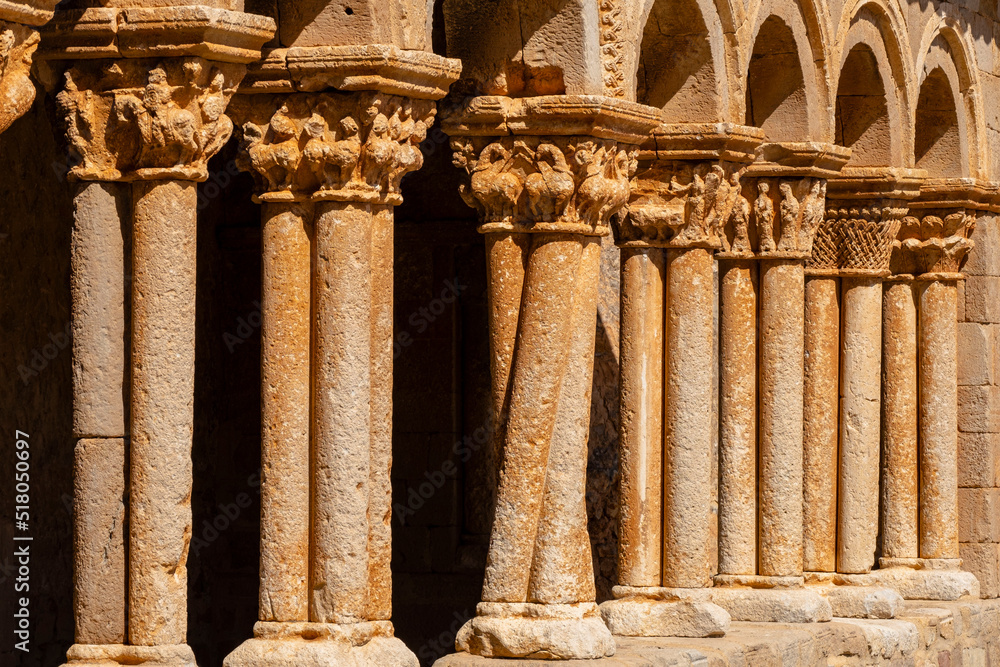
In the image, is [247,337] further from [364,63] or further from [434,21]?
[364,63]

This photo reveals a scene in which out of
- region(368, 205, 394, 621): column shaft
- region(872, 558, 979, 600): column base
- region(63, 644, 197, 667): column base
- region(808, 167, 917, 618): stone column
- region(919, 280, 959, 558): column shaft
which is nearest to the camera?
region(63, 644, 197, 667): column base

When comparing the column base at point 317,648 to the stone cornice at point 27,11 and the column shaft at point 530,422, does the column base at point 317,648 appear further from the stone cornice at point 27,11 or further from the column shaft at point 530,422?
the stone cornice at point 27,11

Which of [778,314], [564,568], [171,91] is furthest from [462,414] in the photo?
[171,91]

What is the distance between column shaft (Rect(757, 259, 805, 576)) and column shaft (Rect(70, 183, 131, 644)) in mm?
4749

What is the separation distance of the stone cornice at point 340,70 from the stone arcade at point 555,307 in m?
0.01

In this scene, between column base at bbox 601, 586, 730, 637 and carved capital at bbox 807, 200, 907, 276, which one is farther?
carved capital at bbox 807, 200, 907, 276

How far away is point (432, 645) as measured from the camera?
11.3m

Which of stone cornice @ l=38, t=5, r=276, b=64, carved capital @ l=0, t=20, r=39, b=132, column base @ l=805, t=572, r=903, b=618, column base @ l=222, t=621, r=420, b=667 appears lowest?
column base @ l=805, t=572, r=903, b=618

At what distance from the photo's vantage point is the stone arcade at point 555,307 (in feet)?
20.1

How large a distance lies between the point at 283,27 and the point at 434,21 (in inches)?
61.0

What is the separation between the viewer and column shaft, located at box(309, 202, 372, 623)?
22.0 ft

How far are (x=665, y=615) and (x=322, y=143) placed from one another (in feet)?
10.3

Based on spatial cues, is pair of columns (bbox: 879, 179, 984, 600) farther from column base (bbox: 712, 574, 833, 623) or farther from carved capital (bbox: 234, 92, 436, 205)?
carved capital (bbox: 234, 92, 436, 205)

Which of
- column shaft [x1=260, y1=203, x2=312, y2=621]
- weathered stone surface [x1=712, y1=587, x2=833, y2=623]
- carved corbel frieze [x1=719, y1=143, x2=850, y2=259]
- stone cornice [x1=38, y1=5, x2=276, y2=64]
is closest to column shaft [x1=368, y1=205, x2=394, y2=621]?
column shaft [x1=260, y1=203, x2=312, y2=621]
